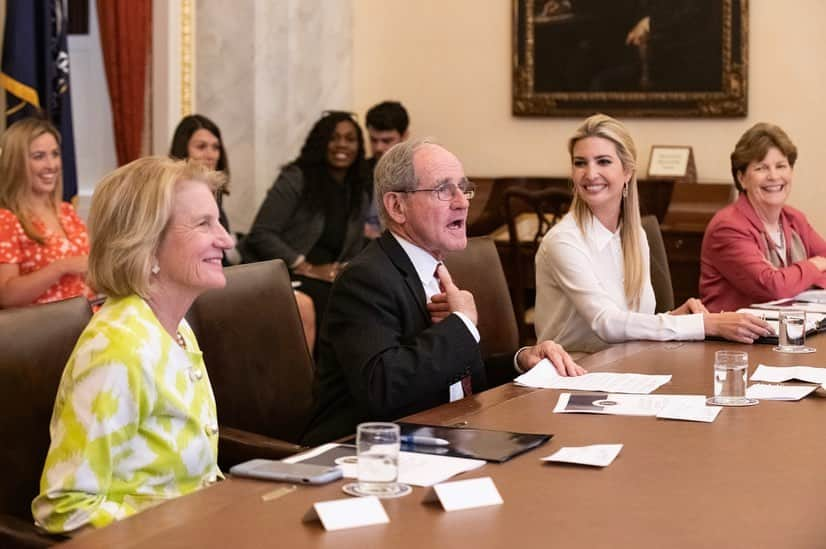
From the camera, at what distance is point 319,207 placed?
671cm

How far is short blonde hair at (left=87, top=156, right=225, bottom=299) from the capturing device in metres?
2.39

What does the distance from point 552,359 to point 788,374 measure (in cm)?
57

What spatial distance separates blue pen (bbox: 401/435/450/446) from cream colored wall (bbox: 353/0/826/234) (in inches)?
218

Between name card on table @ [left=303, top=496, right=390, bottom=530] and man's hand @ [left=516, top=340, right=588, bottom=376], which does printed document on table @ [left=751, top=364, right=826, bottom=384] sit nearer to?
man's hand @ [left=516, top=340, right=588, bottom=376]

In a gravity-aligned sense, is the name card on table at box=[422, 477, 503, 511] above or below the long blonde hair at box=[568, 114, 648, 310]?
below

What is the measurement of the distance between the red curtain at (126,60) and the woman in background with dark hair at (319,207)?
964mm

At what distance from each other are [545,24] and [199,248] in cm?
578

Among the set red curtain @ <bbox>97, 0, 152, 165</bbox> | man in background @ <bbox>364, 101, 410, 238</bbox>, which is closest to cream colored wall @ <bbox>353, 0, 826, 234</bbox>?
man in background @ <bbox>364, 101, 410, 238</bbox>

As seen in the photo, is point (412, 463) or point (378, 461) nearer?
point (378, 461)

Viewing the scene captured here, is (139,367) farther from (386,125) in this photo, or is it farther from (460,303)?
(386,125)

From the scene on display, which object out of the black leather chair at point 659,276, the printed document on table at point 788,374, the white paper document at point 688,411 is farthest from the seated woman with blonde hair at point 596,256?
the white paper document at point 688,411

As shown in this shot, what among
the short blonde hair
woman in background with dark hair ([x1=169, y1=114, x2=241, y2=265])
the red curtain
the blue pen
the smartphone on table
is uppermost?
the red curtain

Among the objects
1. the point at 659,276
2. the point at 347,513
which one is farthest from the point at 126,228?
the point at 659,276

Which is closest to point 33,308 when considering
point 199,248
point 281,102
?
point 199,248
